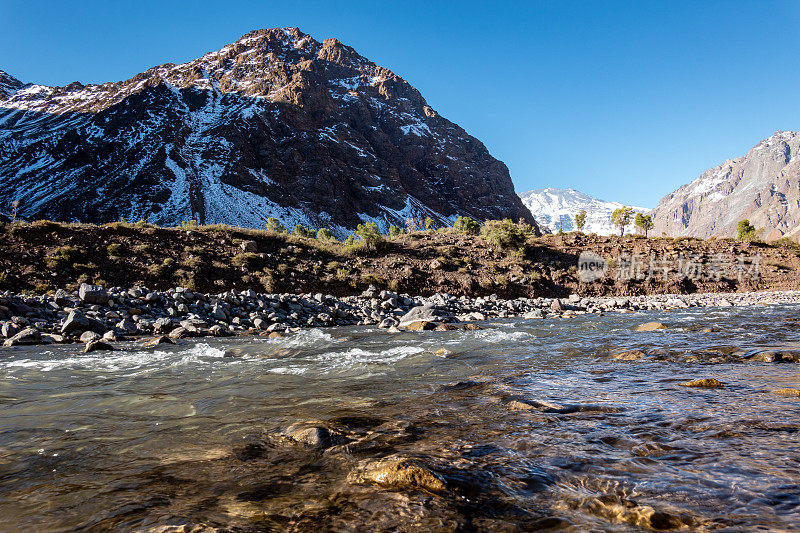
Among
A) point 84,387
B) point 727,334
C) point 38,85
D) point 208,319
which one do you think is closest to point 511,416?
point 84,387

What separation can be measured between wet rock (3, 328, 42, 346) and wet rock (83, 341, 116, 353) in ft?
7.25

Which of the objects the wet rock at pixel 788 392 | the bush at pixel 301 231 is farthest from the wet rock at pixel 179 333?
the bush at pixel 301 231

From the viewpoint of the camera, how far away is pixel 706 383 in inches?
187

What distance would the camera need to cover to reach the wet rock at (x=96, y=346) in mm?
9273

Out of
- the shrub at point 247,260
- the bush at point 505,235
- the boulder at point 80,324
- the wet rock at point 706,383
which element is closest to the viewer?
the wet rock at point 706,383

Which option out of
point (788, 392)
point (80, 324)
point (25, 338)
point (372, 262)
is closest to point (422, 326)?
point (788, 392)

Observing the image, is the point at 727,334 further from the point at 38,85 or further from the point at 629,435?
the point at 38,85

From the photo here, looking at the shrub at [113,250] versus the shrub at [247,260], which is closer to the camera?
the shrub at [113,250]

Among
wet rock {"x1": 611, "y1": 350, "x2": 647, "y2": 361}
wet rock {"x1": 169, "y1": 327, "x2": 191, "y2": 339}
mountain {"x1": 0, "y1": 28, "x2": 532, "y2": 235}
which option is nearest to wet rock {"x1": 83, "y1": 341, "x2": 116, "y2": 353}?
wet rock {"x1": 169, "y1": 327, "x2": 191, "y2": 339}

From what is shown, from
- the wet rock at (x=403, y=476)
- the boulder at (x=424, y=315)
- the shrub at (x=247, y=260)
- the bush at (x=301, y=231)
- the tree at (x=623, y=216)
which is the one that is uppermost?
the tree at (x=623, y=216)

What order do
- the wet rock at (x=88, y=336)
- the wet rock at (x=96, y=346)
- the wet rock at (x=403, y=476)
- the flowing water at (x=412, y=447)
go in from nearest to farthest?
the flowing water at (x=412, y=447)
the wet rock at (x=403, y=476)
the wet rock at (x=96, y=346)
the wet rock at (x=88, y=336)

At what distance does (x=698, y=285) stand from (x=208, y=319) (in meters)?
35.4

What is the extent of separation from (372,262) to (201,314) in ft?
46.7

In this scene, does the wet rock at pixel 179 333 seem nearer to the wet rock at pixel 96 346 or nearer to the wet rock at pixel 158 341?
the wet rock at pixel 158 341
